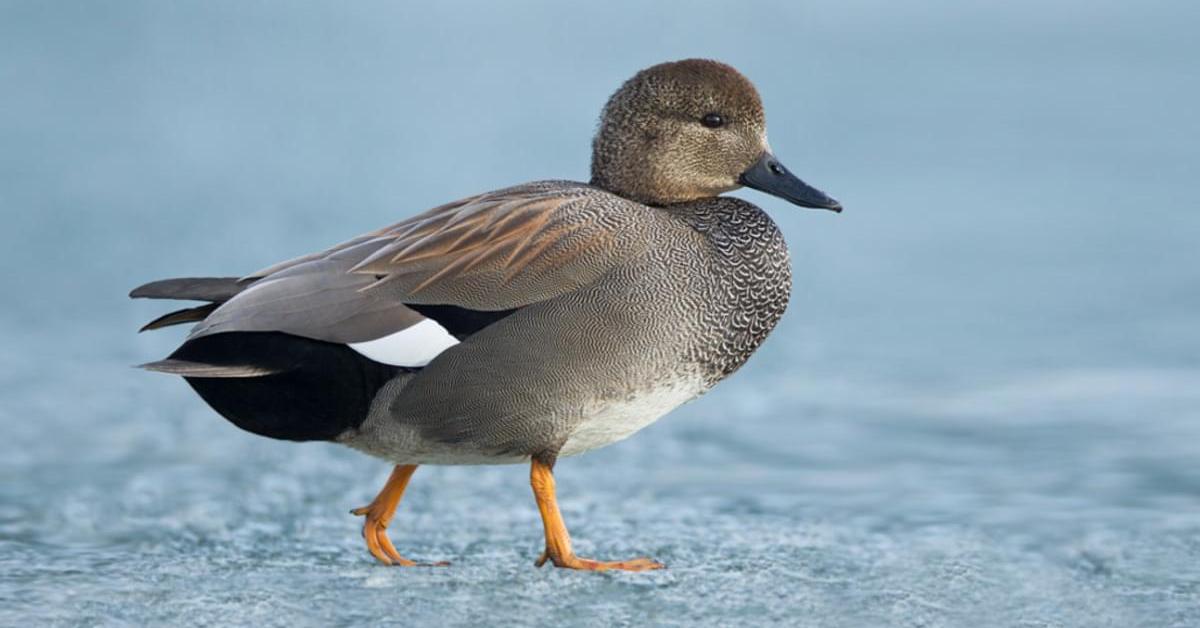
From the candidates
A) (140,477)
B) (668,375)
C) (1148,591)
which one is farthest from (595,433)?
(140,477)

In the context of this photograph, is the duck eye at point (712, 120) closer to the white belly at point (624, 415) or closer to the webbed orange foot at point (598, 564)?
the white belly at point (624, 415)

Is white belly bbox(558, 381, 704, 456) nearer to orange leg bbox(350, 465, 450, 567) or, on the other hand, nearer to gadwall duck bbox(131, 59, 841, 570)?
gadwall duck bbox(131, 59, 841, 570)

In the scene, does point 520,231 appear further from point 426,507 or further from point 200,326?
point 426,507

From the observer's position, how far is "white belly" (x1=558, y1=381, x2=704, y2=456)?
170 inches

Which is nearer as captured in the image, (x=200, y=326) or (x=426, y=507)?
(x=200, y=326)

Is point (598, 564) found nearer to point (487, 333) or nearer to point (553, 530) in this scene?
point (553, 530)

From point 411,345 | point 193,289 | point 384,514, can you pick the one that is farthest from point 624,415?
point 193,289

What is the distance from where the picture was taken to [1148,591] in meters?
4.26

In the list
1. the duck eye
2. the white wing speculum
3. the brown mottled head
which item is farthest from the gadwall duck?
the duck eye

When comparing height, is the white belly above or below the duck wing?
below

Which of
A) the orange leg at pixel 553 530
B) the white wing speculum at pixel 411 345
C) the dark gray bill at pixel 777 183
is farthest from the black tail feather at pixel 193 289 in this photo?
the dark gray bill at pixel 777 183

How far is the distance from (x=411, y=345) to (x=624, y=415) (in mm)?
583

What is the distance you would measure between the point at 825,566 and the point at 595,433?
0.74 metres

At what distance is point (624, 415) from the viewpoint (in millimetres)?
4340
